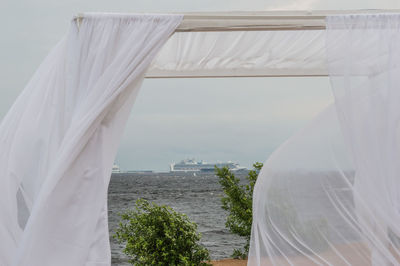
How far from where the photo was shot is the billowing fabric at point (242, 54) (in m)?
3.41

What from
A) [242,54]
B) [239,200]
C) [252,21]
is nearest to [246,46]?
[242,54]

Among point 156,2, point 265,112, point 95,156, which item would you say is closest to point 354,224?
point 95,156

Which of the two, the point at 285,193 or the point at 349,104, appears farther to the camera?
the point at 285,193

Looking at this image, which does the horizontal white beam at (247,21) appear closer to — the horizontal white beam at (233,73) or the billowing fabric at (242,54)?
the billowing fabric at (242,54)

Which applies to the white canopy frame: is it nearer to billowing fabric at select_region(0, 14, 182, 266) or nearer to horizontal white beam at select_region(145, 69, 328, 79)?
billowing fabric at select_region(0, 14, 182, 266)

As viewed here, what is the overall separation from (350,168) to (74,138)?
1582 mm

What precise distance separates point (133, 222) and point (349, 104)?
2649 millimetres

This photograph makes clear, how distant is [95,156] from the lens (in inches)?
101

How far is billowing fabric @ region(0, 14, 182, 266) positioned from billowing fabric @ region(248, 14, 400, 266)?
3.43 feet

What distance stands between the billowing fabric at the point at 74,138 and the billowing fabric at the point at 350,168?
105 centimetres

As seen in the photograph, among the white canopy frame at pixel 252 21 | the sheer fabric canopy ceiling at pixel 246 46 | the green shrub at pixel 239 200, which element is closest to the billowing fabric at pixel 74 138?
the white canopy frame at pixel 252 21

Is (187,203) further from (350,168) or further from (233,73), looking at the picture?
(350,168)

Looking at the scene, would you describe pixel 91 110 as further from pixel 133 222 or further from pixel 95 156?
pixel 133 222

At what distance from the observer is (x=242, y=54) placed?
12.5 ft
